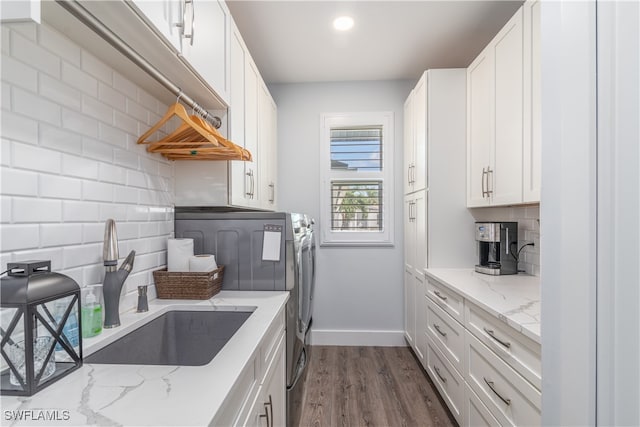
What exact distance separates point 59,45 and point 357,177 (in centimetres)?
252

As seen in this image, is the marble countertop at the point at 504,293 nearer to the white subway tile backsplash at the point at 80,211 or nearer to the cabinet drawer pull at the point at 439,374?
the cabinet drawer pull at the point at 439,374

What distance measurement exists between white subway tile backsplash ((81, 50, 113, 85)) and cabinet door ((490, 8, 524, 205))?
196 centimetres

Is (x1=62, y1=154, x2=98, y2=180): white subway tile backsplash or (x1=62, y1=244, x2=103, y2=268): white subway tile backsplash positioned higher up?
(x1=62, y1=154, x2=98, y2=180): white subway tile backsplash

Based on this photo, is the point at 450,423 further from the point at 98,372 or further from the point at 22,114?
the point at 22,114

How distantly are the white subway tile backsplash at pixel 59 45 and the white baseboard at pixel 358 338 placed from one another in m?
2.80

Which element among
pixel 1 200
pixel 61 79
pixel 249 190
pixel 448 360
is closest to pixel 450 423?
pixel 448 360

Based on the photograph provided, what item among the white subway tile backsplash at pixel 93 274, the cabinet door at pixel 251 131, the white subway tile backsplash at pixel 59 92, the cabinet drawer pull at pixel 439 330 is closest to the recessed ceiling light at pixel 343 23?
the cabinet door at pixel 251 131

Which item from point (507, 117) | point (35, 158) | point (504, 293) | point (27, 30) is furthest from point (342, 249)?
point (27, 30)

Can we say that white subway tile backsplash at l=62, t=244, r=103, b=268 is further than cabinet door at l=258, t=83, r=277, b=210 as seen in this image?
No

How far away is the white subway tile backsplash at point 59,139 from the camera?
94 cm

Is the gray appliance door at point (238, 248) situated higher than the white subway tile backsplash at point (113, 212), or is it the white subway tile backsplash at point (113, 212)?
the white subway tile backsplash at point (113, 212)

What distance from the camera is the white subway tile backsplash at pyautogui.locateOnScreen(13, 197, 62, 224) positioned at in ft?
2.85

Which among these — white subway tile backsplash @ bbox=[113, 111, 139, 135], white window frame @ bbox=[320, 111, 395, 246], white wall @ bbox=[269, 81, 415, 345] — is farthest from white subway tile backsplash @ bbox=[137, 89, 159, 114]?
white window frame @ bbox=[320, 111, 395, 246]

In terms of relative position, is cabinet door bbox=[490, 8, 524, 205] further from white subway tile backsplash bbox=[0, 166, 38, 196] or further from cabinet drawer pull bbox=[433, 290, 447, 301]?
white subway tile backsplash bbox=[0, 166, 38, 196]
